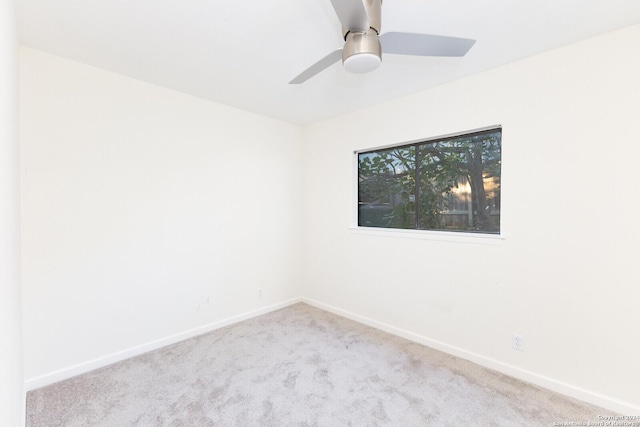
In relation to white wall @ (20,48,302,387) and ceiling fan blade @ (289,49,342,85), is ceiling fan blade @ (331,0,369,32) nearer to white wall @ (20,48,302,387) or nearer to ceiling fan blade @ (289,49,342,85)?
ceiling fan blade @ (289,49,342,85)

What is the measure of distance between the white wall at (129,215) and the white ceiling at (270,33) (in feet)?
1.15

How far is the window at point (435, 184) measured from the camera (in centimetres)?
254

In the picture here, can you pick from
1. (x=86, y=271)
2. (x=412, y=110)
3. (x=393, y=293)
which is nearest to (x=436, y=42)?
(x=412, y=110)

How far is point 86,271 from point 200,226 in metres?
0.98

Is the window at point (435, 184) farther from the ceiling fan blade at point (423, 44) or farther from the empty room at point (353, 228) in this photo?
the ceiling fan blade at point (423, 44)

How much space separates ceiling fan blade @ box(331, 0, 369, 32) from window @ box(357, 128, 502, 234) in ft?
5.57

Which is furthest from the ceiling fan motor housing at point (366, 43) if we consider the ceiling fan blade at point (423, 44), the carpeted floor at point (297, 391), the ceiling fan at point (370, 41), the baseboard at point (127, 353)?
the baseboard at point (127, 353)

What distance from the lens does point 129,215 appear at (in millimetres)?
2566

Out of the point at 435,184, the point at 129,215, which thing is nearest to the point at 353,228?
the point at 435,184

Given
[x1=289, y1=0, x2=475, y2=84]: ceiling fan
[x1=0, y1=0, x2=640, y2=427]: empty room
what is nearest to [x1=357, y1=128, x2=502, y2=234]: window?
[x1=0, y1=0, x2=640, y2=427]: empty room

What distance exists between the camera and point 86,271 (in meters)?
2.35

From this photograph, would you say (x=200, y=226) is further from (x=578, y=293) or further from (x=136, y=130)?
(x=578, y=293)

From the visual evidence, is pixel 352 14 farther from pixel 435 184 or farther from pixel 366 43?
pixel 435 184

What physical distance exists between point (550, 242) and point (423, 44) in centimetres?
165
